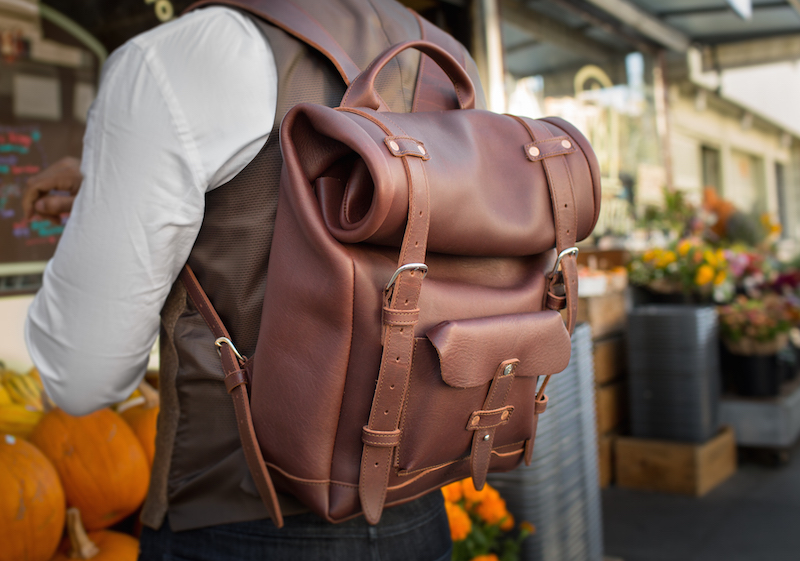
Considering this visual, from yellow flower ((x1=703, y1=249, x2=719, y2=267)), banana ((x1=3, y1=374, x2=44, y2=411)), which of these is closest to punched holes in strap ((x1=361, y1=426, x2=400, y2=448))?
banana ((x1=3, y1=374, x2=44, y2=411))

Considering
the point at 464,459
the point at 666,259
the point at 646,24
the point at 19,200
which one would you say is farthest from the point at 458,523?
the point at 646,24

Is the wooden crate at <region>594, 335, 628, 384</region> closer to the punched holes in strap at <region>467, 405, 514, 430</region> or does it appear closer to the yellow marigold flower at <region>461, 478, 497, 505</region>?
the yellow marigold flower at <region>461, 478, 497, 505</region>

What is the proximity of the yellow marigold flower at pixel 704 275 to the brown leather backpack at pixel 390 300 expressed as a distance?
12.6 feet

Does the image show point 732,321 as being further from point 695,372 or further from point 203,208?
point 203,208

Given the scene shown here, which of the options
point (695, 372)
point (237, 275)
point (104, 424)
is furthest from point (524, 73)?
point (237, 275)

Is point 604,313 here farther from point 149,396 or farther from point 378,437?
point 378,437

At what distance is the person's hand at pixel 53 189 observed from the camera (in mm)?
1202

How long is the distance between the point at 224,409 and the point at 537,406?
1.74ft

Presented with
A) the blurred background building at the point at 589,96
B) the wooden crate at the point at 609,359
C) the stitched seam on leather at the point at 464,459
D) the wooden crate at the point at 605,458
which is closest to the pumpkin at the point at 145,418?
the blurred background building at the point at 589,96

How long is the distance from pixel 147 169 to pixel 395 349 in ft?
1.38

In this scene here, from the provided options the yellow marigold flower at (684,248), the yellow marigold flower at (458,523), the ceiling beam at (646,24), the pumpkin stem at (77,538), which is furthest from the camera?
the ceiling beam at (646,24)

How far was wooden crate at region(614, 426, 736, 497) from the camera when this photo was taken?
3908 mm

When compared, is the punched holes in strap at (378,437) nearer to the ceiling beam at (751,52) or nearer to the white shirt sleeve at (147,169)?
the white shirt sleeve at (147,169)

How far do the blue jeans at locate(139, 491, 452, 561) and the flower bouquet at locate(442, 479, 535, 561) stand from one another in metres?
0.80
